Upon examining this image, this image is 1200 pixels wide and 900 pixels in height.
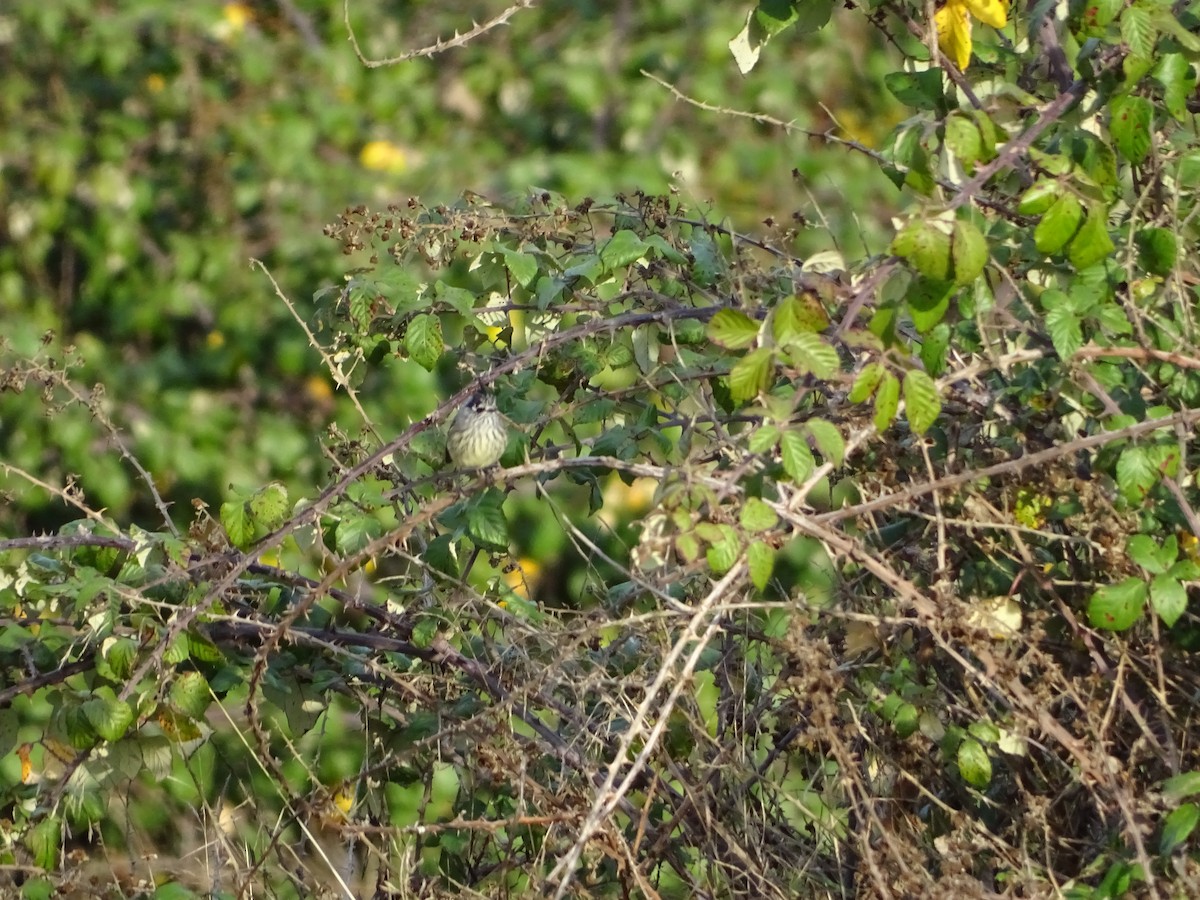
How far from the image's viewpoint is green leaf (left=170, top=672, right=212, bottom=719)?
2773 mm

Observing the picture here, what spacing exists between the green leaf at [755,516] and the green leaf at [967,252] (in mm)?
399

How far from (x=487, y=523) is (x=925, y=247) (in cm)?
92

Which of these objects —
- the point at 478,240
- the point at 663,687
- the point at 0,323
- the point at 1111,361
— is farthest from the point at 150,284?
the point at 1111,361

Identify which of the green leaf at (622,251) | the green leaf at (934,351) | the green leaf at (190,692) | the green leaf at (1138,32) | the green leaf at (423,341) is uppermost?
the green leaf at (1138,32)

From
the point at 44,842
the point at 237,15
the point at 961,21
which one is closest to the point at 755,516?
the point at 961,21

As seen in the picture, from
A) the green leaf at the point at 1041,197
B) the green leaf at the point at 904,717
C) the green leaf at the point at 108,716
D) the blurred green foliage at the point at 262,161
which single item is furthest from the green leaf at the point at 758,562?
the blurred green foliage at the point at 262,161

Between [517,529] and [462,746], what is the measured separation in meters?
2.57

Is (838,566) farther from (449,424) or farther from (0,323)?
(0,323)

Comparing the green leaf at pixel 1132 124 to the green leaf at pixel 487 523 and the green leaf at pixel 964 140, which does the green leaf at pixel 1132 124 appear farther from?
the green leaf at pixel 487 523

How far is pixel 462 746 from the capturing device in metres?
2.99

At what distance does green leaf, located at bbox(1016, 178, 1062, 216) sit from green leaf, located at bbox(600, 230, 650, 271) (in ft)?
2.34

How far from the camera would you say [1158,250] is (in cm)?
249

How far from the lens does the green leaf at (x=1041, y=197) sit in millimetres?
2320

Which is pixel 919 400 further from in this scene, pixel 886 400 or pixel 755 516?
pixel 755 516
